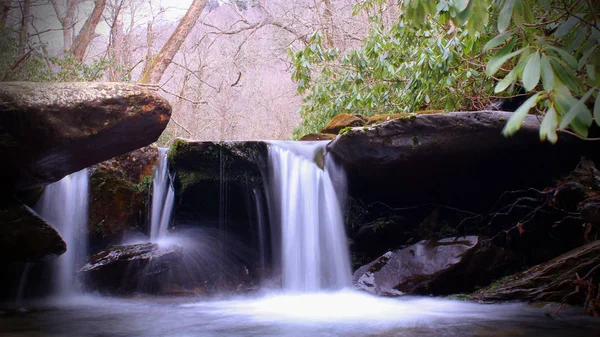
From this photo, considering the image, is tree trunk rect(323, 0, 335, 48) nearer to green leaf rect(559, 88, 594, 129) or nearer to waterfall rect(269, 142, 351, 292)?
waterfall rect(269, 142, 351, 292)

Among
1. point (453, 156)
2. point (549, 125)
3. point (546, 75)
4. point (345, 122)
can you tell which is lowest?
point (549, 125)

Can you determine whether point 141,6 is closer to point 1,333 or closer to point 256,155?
point 256,155

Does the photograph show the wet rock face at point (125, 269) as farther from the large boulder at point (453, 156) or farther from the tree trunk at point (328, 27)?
the tree trunk at point (328, 27)

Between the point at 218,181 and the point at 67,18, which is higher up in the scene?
the point at 67,18

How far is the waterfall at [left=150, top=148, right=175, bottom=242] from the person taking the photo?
6.79 metres

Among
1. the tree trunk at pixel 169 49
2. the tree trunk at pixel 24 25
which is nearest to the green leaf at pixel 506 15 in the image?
the tree trunk at pixel 24 25

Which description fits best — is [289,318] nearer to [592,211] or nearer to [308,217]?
[308,217]

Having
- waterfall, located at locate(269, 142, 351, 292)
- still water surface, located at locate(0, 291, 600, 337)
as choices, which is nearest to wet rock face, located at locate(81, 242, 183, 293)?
still water surface, located at locate(0, 291, 600, 337)

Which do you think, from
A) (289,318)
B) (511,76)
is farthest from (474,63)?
(511,76)

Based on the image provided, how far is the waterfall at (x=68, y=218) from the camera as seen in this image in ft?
19.2

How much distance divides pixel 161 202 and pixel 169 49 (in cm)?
567

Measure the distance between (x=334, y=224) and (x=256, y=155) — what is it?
4.90ft

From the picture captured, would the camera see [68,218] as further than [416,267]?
Yes

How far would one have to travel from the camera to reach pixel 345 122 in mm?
7969
